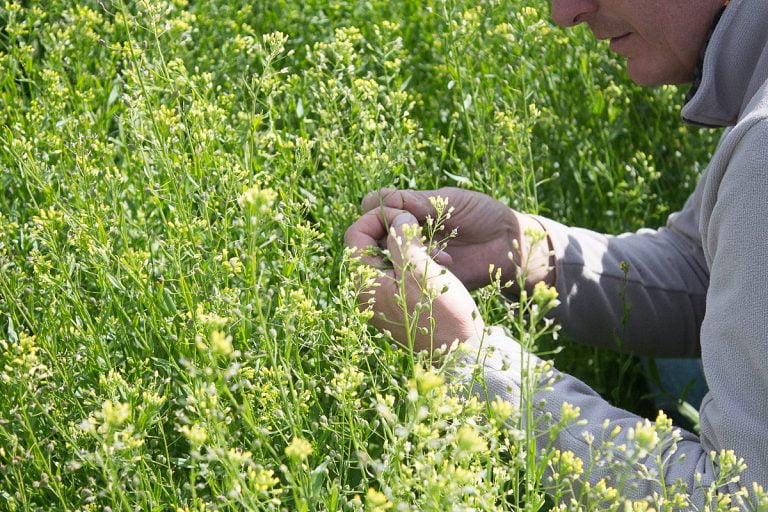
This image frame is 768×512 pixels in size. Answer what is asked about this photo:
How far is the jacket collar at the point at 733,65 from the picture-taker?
7.18 ft

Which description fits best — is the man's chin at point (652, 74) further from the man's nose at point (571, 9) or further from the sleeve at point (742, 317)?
the sleeve at point (742, 317)

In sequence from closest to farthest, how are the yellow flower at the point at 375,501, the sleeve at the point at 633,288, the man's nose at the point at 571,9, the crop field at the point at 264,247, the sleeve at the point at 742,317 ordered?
the yellow flower at the point at 375,501, the crop field at the point at 264,247, the sleeve at the point at 742,317, the man's nose at the point at 571,9, the sleeve at the point at 633,288

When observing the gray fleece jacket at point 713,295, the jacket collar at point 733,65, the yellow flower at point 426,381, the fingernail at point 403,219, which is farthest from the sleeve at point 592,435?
the jacket collar at point 733,65

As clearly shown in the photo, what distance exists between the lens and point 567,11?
2.45 m

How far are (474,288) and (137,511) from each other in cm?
112

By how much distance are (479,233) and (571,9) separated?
0.61m

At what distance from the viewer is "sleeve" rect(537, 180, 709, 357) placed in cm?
287

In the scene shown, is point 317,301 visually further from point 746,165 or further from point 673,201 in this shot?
point 673,201

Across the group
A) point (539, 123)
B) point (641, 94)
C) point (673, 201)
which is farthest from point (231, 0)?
point (673, 201)

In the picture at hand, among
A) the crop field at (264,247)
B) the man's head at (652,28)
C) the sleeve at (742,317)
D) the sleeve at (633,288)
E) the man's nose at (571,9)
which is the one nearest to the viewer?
the crop field at (264,247)

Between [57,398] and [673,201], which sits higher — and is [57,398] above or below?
above

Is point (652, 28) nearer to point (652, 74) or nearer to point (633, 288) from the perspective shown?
point (652, 74)

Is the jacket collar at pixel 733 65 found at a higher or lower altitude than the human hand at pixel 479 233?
higher

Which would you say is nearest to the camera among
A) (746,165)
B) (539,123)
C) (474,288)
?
(746,165)
